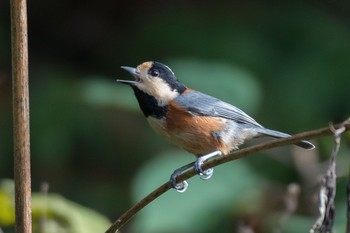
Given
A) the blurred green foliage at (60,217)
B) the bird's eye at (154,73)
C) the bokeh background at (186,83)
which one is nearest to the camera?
the blurred green foliage at (60,217)

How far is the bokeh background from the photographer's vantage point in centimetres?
370

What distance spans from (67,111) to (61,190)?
48 centimetres

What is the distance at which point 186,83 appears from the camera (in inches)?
156

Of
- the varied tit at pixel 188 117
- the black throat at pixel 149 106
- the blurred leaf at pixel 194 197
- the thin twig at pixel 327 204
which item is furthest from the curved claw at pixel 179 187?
the blurred leaf at pixel 194 197

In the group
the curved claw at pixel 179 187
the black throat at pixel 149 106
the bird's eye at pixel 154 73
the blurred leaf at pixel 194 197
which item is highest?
the bird's eye at pixel 154 73

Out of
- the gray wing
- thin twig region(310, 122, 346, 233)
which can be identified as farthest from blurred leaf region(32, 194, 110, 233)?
thin twig region(310, 122, 346, 233)

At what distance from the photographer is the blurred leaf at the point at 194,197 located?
3447 millimetres

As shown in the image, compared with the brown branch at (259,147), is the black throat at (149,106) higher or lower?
higher

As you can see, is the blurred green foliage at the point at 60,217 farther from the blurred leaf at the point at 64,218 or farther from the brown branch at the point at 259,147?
the brown branch at the point at 259,147

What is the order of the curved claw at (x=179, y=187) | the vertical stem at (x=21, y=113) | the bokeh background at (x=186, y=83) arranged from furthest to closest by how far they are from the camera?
the bokeh background at (x=186, y=83) < the curved claw at (x=179, y=187) < the vertical stem at (x=21, y=113)

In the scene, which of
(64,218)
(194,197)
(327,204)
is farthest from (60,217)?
(327,204)

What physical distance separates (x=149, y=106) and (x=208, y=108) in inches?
9.7

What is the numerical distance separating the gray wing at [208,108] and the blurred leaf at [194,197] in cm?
72

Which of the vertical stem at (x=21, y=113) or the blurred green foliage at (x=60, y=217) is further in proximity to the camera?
the blurred green foliage at (x=60, y=217)
